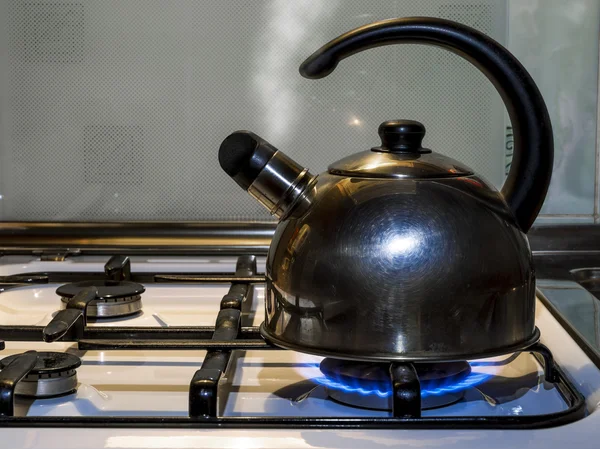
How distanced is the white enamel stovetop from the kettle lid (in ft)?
0.54

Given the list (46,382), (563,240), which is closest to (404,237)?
(46,382)

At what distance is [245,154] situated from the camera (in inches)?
24.2

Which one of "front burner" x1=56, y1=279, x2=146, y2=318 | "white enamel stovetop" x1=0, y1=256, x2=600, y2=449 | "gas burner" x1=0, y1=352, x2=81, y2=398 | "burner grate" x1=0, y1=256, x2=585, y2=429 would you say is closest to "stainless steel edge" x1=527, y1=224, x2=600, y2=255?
"white enamel stovetop" x1=0, y1=256, x2=600, y2=449

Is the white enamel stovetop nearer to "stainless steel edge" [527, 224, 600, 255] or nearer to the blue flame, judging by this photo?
the blue flame

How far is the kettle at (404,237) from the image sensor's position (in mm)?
567

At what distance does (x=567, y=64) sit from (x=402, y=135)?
Answer: 1.65ft

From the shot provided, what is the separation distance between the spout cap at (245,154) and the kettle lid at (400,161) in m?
0.06

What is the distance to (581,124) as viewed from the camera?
1.06 m

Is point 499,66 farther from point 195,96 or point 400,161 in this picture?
point 195,96

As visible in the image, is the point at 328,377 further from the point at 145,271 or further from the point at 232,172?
the point at 145,271

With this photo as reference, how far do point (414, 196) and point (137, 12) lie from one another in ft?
1.96

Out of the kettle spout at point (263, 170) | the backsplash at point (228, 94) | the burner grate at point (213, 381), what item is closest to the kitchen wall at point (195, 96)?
the backsplash at point (228, 94)

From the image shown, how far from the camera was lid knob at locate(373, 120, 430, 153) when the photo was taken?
63cm

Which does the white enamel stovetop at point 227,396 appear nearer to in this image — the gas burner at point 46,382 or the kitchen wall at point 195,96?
the gas burner at point 46,382
